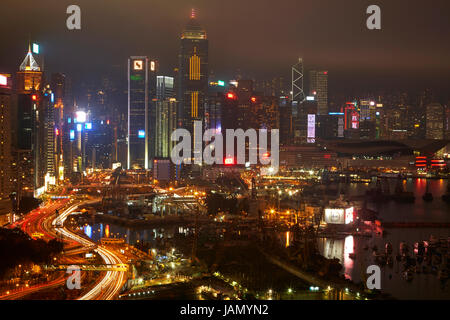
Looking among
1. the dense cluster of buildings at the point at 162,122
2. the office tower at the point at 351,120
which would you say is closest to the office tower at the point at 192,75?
the dense cluster of buildings at the point at 162,122

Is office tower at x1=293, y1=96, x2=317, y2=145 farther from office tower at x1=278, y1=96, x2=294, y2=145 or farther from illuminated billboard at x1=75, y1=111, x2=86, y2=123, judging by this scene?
illuminated billboard at x1=75, y1=111, x2=86, y2=123

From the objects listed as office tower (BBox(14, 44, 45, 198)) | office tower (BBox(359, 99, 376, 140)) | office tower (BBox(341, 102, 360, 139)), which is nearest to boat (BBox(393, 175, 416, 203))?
office tower (BBox(14, 44, 45, 198))

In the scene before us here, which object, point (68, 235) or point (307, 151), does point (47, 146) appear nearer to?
point (68, 235)

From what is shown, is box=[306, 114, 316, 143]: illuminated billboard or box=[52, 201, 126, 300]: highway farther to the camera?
box=[306, 114, 316, 143]: illuminated billboard

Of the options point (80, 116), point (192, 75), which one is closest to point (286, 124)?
point (192, 75)

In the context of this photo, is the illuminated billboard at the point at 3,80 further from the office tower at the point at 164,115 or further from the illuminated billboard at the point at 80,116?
the office tower at the point at 164,115

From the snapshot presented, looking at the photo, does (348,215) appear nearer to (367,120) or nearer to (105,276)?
(105,276)
